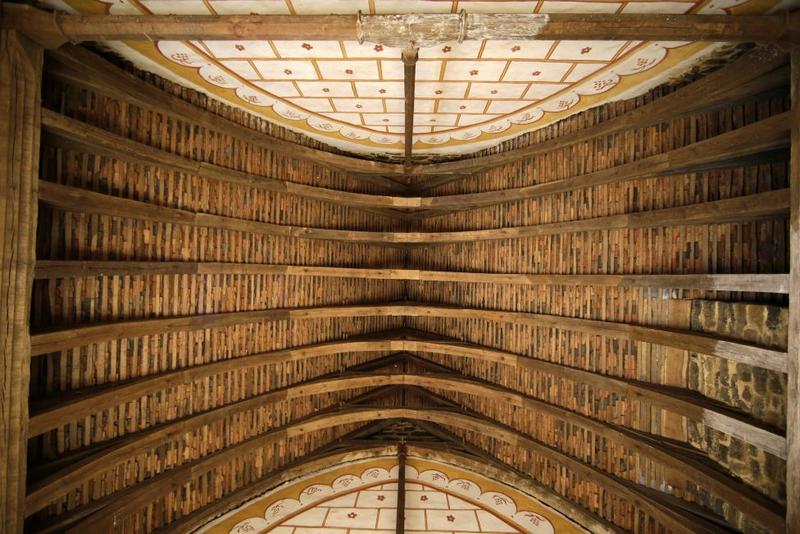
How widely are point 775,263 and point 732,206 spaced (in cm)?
77

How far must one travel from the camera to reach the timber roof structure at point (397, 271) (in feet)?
12.8

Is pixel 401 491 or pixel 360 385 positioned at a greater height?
pixel 360 385

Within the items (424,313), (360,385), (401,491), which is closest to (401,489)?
(401,491)

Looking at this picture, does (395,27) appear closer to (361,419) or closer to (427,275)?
(427,275)

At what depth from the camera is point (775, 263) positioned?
14.2ft

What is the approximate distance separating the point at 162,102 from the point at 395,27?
347 centimetres

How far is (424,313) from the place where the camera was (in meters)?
8.37

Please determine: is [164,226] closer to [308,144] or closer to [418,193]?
[308,144]

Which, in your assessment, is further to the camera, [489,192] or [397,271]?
[397,271]

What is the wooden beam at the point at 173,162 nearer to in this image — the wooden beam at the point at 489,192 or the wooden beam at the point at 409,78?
the wooden beam at the point at 489,192

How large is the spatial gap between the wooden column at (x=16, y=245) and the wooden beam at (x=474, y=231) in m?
0.35

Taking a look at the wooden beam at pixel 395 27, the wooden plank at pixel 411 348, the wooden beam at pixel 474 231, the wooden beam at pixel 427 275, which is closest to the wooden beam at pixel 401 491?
the wooden plank at pixel 411 348

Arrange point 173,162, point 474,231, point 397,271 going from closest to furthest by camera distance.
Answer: point 173,162
point 474,231
point 397,271

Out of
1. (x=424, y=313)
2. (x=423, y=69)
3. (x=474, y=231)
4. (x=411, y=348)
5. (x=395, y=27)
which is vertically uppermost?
(x=423, y=69)
